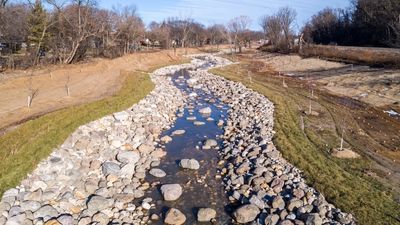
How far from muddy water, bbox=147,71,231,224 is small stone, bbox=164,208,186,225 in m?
0.18

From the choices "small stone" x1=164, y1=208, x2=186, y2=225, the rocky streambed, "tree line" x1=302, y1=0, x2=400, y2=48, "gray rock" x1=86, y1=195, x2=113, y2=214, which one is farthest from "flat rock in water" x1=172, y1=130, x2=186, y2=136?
"tree line" x1=302, y1=0, x2=400, y2=48

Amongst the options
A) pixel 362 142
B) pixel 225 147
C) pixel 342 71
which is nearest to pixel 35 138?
pixel 225 147

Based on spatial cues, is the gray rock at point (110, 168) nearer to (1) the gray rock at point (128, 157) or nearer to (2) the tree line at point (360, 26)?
(1) the gray rock at point (128, 157)

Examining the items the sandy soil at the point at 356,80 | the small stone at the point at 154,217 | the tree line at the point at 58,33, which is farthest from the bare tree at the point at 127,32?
the small stone at the point at 154,217

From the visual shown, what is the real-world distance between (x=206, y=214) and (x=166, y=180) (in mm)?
3068

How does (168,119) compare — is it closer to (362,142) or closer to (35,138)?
(35,138)

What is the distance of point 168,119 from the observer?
73.0ft

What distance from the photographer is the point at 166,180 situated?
13.6 m

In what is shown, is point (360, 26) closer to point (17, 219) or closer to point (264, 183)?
point (264, 183)

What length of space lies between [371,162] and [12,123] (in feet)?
50.1

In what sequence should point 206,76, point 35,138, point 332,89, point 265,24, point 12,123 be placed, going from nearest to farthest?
point 35,138 → point 12,123 → point 332,89 → point 206,76 → point 265,24

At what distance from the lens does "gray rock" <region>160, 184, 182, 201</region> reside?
1209 cm

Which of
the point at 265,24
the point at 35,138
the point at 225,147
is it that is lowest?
the point at 225,147

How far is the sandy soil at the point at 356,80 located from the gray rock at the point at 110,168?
19.2 meters
